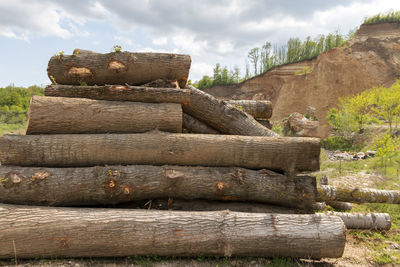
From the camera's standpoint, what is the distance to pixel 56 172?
4082 millimetres

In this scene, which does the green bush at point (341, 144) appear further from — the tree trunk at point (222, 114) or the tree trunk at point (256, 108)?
the tree trunk at point (222, 114)

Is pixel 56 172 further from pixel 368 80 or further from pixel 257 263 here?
A: pixel 368 80

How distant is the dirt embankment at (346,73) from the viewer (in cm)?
2623

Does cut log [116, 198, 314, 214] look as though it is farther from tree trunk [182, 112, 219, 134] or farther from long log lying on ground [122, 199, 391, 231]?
tree trunk [182, 112, 219, 134]

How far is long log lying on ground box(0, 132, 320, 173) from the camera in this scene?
4.28 m

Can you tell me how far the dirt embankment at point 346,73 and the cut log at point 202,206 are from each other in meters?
21.4

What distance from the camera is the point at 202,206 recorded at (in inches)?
176

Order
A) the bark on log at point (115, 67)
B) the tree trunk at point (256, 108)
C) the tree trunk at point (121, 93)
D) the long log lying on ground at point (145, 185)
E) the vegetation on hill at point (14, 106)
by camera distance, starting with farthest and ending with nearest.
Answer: the vegetation on hill at point (14, 106) → the tree trunk at point (256, 108) → the bark on log at point (115, 67) → the tree trunk at point (121, 93) → the long log lying on ground at point (145, 185)

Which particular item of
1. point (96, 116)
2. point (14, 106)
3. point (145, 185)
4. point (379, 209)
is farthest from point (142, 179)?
point (14, 106)

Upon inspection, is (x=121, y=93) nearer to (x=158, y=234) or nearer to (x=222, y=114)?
(x=222, y=114)

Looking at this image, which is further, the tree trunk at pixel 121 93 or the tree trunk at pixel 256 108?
the tree trunk at pixel 256 108

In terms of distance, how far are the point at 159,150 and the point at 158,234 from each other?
56.4 inches

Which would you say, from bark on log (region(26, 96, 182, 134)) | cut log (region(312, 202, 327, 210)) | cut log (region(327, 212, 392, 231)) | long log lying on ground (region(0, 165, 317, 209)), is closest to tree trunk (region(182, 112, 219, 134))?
bark on log (region(26, 96, 182, 134))

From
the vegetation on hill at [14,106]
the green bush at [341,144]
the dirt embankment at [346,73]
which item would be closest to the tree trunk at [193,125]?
the green bush at [341,144]
